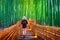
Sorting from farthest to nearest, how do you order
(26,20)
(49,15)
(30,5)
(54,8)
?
(30,5) < (26,20) < (49,15) < (54,8)

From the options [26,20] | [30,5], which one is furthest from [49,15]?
[30,5]

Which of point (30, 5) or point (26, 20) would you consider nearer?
point (26, 20)

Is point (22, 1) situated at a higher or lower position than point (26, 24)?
higher

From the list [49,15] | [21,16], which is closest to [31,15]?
[21,16]

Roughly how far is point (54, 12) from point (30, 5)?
8.72 meters

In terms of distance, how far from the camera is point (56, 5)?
11570 mm

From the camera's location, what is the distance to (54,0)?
12.2 m

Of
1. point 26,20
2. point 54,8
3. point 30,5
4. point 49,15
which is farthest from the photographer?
point 30,5

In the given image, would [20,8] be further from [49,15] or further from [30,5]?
[49,15]

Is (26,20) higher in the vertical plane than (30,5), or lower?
lower

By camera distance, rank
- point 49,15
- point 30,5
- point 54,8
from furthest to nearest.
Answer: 1. point 30,5
2. point 49,15
3. point 54,8

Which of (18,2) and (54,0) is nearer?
(54,0)

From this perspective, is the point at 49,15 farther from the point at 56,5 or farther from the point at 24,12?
the point at 24,12

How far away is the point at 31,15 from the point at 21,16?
0.91m
